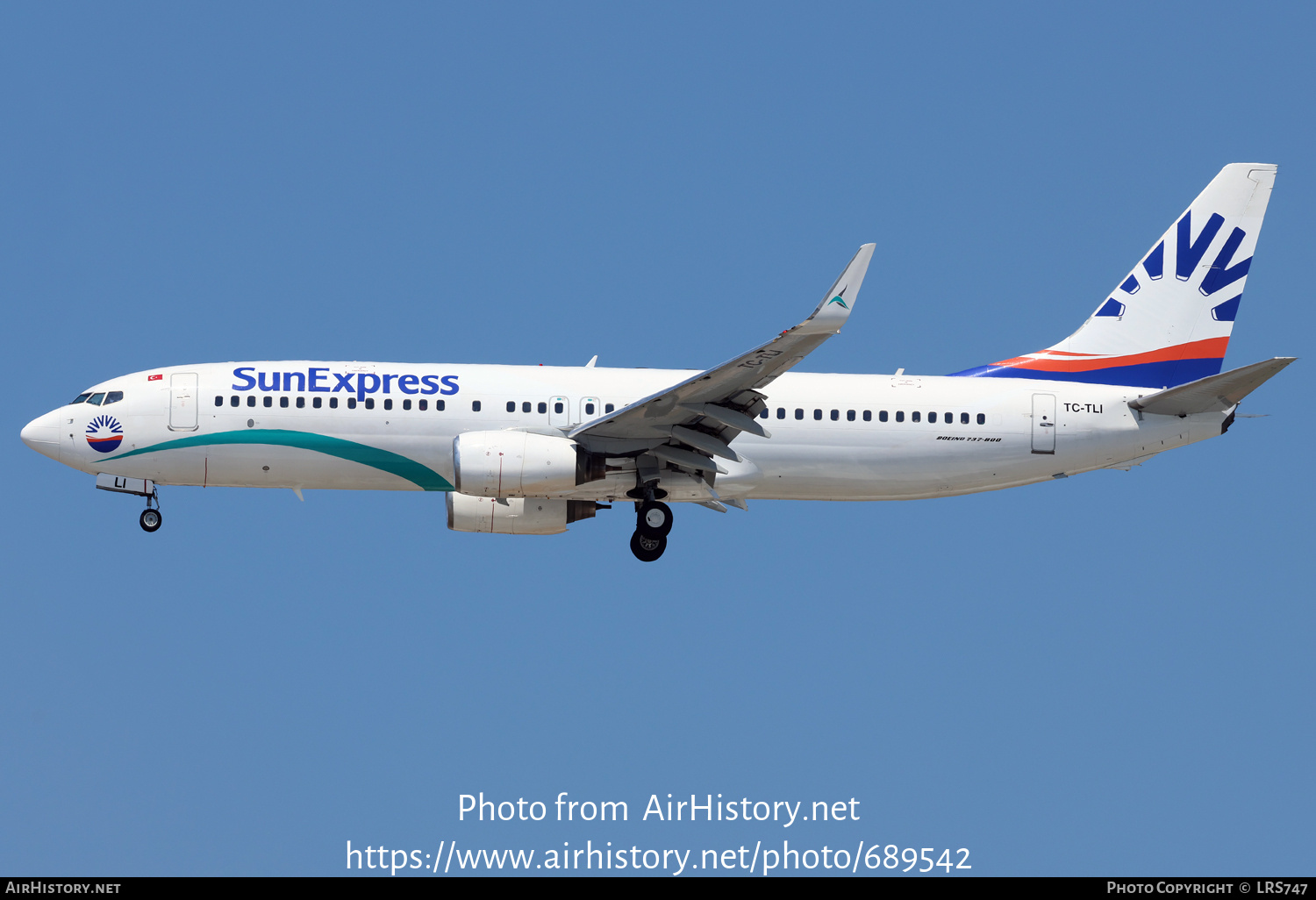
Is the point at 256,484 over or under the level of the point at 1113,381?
under

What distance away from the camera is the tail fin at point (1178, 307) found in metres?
33.4

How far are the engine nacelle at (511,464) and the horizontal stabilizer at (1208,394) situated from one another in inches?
495

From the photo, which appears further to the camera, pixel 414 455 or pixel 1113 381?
pixel 1113 381

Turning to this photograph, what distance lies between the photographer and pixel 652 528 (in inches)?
1208

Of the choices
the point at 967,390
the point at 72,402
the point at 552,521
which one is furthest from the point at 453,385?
the point at 967,390

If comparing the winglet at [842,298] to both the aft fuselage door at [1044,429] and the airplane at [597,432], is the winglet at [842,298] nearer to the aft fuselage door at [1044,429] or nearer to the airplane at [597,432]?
the airplane at [597,432]

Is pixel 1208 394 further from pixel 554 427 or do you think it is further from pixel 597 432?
pixel 554 427

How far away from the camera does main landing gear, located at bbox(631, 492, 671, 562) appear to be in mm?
30672

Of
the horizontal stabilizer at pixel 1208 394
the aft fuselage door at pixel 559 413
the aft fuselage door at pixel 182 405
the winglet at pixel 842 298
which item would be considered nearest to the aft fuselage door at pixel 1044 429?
the horizontal stabilizer at pixel 1208 394

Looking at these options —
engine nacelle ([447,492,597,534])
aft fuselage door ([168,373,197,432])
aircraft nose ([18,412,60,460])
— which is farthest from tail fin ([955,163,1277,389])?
aircraft nose ([18,412,60,460])

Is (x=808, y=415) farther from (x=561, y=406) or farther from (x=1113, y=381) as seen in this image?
(x=1113, y=381)

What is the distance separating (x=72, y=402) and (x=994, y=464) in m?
20.1

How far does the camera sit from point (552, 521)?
105ft

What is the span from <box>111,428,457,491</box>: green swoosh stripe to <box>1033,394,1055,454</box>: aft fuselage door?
12.6m
